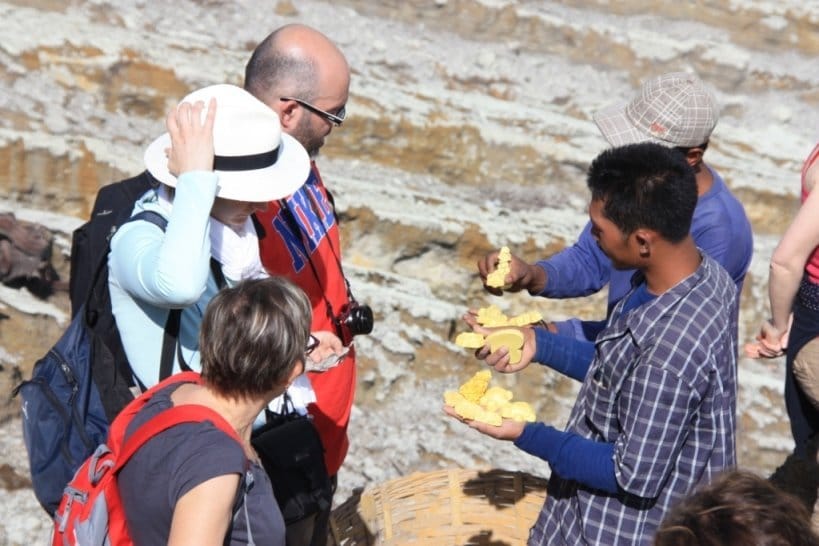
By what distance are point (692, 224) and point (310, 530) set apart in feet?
4.74

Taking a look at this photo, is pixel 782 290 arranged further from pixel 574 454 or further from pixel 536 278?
pixel 574 454

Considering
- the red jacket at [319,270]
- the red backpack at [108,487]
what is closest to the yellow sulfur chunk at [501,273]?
the red jacket at [319,270]

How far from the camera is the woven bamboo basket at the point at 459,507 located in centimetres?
354

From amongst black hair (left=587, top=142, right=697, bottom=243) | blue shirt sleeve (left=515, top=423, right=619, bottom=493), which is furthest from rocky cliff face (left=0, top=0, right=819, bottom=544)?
black hair (left=587, top=142, right=697, bottom=243)

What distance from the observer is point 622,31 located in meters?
9.72

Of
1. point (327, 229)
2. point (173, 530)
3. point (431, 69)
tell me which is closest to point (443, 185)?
point (431, 69)

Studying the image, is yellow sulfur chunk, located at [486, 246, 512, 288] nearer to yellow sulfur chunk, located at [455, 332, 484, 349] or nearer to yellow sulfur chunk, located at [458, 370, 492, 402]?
yellow sulfur chunk, located at [455, 332, 484, 349]

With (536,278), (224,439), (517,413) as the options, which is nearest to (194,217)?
(224,439)

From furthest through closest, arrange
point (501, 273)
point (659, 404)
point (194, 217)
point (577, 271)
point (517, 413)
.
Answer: point (577, 271) < point (501, 273) < point (517, 413) < point (194, 217) < point (659, 404)

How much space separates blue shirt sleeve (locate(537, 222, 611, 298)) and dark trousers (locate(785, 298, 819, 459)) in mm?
625

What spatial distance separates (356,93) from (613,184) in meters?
5.22

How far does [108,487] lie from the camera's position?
7.35 feet

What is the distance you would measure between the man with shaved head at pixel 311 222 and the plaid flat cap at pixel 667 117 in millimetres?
876

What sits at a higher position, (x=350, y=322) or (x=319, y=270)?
(x=319, y=270)
